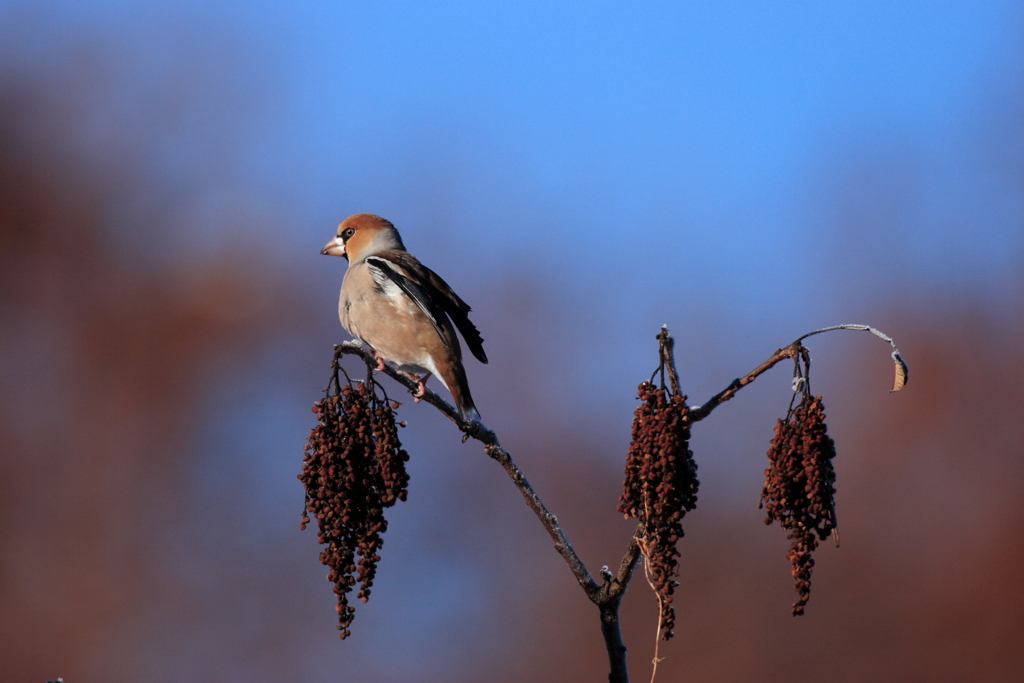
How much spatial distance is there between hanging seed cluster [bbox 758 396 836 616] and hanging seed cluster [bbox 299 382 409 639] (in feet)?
3.66

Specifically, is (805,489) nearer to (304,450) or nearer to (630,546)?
(630,546)

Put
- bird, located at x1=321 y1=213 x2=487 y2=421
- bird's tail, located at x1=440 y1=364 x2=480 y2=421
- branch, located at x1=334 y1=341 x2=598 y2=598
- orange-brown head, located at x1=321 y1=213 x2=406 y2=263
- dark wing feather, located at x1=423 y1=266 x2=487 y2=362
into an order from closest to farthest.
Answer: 1. branch, located at x1=334 y1=341 x2=598 y2=598
2. dark wing feather, located at x1=423 y1=266 x2=487 y2=362
3. bird's tail, located at x1=440 y1=364 x2=480 y2=421
4. bird, located at x1=321 y1=213 x2=487 y2=421
5. orange-brown head, located at x1=321 y1=213 x2=406 y2=263

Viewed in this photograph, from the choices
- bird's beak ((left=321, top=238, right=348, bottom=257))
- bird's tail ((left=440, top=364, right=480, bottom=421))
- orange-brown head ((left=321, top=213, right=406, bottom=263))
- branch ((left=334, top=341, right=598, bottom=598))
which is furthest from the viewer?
bird's beak ((left=321, top=238, right=348, bottom=257))

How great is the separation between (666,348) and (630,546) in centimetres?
65

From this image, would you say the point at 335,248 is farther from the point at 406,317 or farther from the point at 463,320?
the point at 463,320

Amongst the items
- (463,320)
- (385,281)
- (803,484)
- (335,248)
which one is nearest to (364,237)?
(335,248)

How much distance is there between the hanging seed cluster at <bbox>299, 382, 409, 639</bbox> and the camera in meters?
2.61

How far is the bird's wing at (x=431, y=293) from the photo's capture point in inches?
151

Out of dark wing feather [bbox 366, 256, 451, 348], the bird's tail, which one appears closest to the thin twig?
the bird's tail

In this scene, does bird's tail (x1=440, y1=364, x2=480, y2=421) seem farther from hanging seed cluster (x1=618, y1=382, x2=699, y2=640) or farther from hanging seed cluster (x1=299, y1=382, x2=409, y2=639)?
hanging seed cluster (x1=618, y1=382, x2=699, y2=640)

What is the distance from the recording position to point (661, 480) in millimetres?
2424

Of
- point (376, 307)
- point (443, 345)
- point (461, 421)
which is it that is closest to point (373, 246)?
point (376, 307)

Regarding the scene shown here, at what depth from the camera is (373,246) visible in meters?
5.04

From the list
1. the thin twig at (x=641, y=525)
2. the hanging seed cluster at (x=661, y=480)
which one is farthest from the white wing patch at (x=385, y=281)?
the hanging seed cluster at (x=661, y=480)
